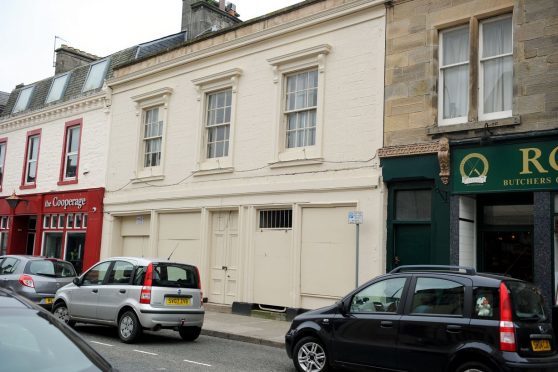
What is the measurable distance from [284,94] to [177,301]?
661 cm

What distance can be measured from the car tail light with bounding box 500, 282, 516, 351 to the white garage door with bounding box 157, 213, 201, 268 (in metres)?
10.9

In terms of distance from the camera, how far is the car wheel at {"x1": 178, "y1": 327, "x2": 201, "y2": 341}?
11.2m

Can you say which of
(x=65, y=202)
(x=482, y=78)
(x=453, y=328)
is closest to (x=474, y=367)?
(x=453, y=328)

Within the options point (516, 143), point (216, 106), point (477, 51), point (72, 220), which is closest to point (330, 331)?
point (516, 143)

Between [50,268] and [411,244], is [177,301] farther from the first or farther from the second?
[411,244]

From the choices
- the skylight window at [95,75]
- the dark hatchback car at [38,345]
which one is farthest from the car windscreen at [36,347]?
the skylight window at [95,75]

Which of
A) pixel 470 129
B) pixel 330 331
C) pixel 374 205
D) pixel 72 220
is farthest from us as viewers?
pixel 72 220

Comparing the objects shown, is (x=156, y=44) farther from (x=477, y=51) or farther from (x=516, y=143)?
(x=516, y=143)

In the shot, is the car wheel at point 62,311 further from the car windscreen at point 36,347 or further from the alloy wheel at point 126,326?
the car windscreen at point 36,347

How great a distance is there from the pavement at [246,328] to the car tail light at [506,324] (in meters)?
5.30

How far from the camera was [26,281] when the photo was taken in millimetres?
12820

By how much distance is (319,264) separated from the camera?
13.4m

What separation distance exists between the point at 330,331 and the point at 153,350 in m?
3.70

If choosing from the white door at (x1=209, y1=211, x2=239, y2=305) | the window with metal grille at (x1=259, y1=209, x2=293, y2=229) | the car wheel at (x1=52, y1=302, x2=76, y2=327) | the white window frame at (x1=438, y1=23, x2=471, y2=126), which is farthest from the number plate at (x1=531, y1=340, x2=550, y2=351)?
the white door at (x1=209, y1=211, x2=239, y2=305)
